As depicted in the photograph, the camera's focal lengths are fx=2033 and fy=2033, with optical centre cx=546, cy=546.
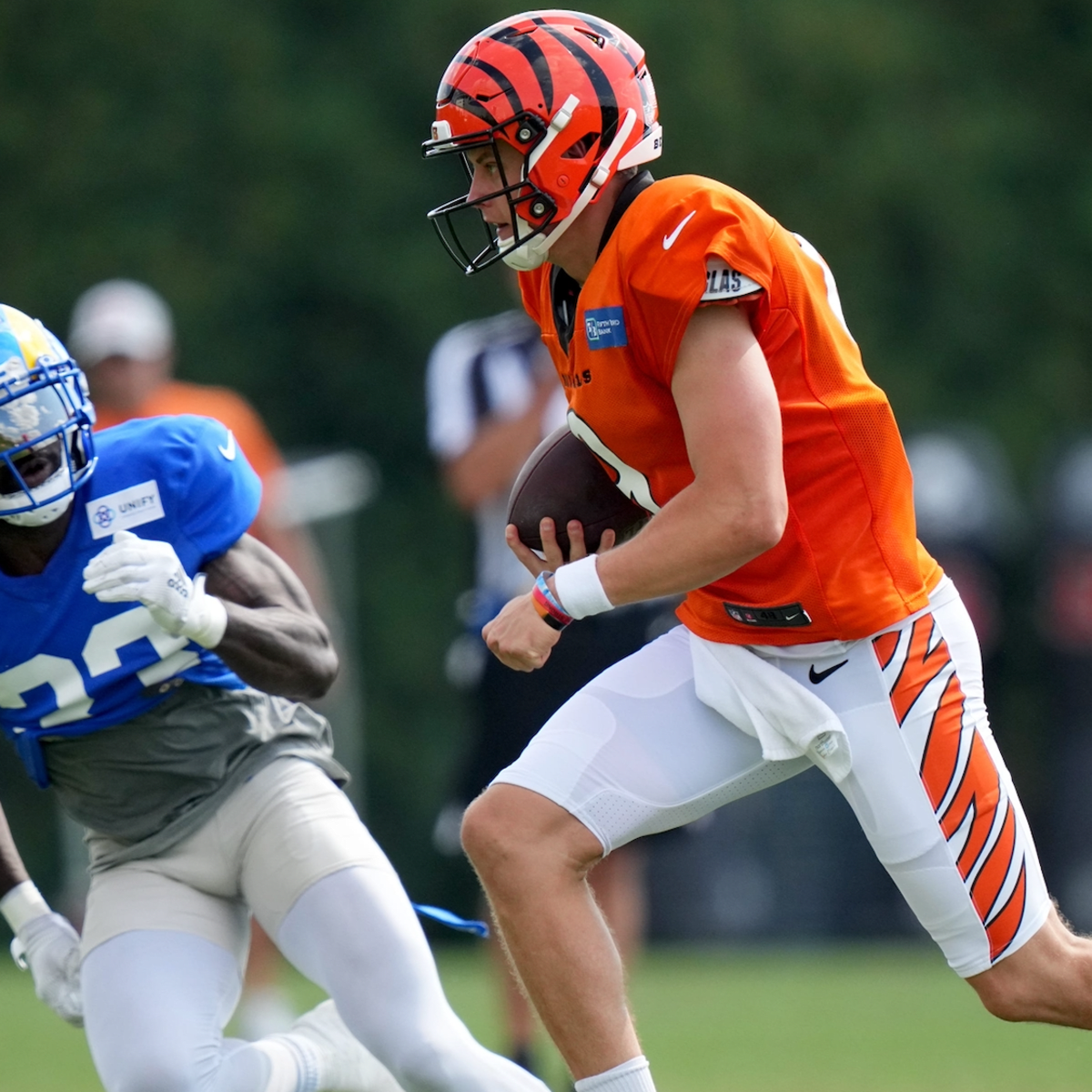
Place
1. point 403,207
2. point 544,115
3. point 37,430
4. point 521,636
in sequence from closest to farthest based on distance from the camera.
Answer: point 521,636, point 544,115, point 37,430, point 403,207

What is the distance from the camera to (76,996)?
3869 millimetres

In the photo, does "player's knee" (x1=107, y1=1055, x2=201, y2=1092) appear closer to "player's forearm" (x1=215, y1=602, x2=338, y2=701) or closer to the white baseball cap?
"player's forearm" (x1=215, y1=602, x2=338, y2=701)

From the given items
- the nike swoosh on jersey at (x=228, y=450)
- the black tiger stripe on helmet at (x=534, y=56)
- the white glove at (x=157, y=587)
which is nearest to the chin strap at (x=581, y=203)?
the black tiger stripe on helmet at (x=534, y=56)

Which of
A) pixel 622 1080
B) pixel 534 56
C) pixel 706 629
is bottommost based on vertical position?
pixel 622 1080

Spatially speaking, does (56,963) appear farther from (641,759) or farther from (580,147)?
(580,147)

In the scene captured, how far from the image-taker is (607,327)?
334cm

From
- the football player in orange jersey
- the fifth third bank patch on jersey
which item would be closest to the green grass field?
the football player in orange jersey

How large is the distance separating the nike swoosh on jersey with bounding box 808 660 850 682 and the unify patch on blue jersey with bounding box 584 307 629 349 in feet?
2.18

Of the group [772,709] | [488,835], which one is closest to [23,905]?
[488,835]

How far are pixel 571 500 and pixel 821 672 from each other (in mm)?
556

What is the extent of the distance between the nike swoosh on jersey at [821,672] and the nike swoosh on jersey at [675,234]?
790mm

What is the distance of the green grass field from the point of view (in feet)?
18.2

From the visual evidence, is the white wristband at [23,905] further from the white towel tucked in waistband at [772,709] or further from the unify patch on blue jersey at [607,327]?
the unify patch on blue jersey at [607,327]

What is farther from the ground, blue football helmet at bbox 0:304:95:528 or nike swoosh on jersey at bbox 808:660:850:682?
blue football helmet at bbox 0:304:95:528
